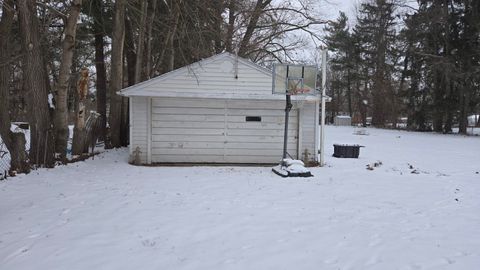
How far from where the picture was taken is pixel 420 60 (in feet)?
116

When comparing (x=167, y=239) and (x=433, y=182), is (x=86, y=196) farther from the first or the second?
(x=433, y=182)

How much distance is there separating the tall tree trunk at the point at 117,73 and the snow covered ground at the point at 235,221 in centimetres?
672

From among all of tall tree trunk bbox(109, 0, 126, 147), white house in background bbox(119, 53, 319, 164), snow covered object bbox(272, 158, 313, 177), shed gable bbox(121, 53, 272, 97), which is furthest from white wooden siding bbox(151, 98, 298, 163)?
tall tree trunk bbox(109, 0, 126, 147)

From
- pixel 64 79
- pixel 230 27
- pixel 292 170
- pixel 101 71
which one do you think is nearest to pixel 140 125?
pixel 64 79

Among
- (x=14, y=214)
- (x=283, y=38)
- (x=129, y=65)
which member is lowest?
(x=14, y=214)

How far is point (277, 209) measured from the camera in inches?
298

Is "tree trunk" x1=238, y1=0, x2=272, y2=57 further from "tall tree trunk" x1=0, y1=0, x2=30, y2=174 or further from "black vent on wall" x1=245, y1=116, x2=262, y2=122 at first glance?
"tall tree trunk" x1=0, y1=0, x2=30, y2=174

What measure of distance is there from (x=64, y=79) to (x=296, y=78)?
6.64 m

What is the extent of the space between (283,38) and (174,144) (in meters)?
13.5

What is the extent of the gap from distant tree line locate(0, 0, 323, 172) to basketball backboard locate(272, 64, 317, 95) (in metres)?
2.47

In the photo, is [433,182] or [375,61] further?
[375,61]

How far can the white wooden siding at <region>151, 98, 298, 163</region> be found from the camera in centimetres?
1424

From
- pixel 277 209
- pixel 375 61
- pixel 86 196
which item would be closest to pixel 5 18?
pixel 86 196

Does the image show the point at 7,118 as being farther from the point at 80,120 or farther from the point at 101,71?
the point at 101,71
